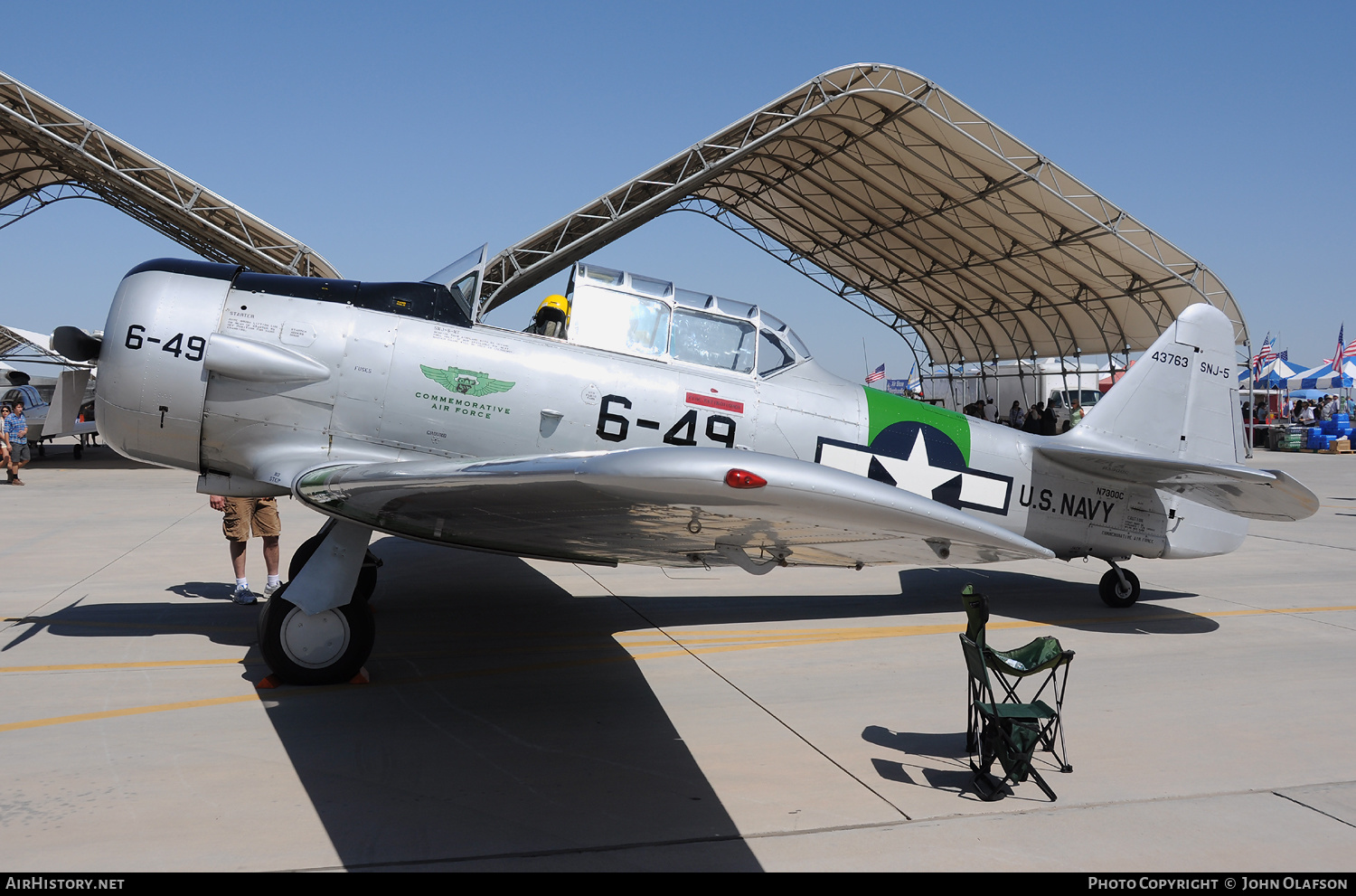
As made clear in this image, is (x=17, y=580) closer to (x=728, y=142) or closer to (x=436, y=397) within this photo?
(x=436, y=397)

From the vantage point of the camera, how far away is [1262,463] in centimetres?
2502

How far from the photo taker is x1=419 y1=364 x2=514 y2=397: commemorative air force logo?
18.7 feet

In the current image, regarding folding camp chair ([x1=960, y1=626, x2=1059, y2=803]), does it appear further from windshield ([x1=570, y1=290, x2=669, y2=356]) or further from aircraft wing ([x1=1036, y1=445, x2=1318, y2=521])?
windshield ([x1=570, y1=290, x2=669, y2=356])

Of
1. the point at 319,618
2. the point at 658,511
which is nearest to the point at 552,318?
the point at 319,618

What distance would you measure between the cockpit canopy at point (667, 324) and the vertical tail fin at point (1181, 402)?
3.23m

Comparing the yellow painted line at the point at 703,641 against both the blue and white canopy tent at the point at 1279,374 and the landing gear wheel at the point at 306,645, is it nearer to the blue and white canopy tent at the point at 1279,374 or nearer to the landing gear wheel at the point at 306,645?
the landing gear wheel at the point at 306,645

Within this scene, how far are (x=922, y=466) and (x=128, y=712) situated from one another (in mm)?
5431

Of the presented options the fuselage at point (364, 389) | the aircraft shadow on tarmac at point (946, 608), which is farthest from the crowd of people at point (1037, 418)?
the fuselage at point (364, 389)

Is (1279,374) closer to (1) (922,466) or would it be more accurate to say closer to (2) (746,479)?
(1) (922,466)

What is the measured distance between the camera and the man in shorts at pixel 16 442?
56.9ft

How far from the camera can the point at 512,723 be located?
4703 millimetres

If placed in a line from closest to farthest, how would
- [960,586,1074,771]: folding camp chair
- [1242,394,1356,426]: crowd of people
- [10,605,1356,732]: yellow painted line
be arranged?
1. [960,586,1074,771]: folding camp chair
2. [10,605,1356,732]: yellow painted line
3. [1242,394,1356,426]: crowd of people

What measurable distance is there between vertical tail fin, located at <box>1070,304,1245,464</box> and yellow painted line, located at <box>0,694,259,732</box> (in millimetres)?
6701

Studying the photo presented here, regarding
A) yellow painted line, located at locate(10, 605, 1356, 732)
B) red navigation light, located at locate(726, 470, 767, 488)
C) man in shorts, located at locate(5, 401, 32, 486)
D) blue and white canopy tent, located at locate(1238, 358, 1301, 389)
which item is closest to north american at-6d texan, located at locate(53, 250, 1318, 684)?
yellow painted line, located at locate(10, 605, 1356, 732)
